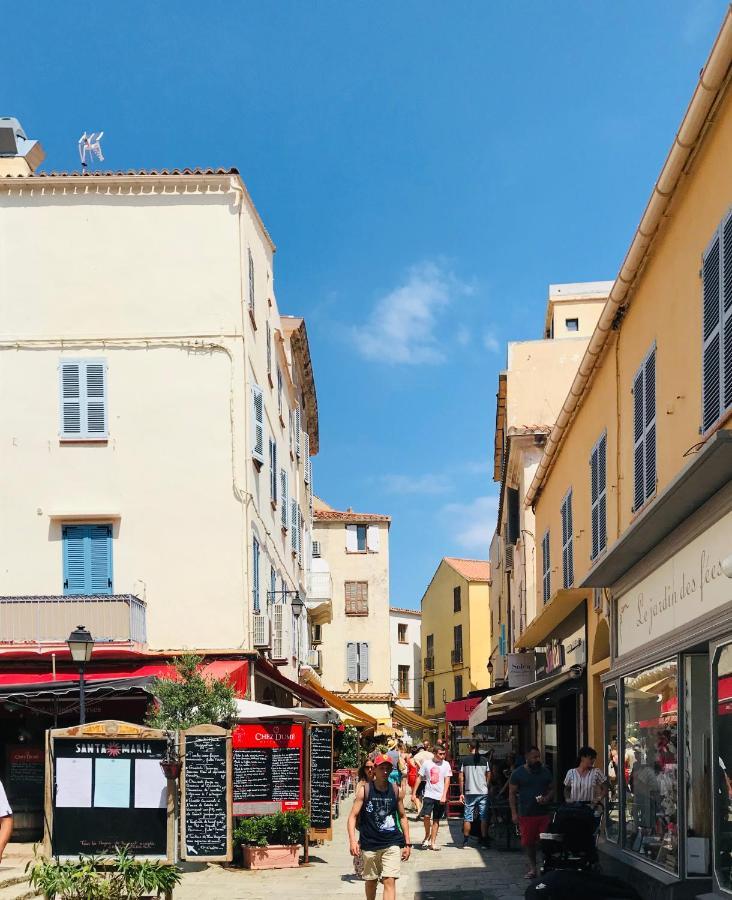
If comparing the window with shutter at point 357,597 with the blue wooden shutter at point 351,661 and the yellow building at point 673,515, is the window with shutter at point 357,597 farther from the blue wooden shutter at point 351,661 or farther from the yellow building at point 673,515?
the yellow building at point 673,515

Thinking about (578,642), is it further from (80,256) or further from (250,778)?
(80,256)

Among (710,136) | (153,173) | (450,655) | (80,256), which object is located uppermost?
(153,173)

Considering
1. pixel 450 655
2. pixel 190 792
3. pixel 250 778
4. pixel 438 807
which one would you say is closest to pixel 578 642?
pixel 438 807

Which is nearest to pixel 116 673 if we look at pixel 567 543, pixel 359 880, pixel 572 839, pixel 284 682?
pixel 284 682

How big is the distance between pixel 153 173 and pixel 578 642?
12.3 m

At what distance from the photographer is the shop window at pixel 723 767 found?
27.4 feet

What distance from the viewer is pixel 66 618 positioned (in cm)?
2156

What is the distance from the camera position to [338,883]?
1443cm

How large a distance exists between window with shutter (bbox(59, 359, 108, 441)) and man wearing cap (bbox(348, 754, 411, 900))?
13.7m

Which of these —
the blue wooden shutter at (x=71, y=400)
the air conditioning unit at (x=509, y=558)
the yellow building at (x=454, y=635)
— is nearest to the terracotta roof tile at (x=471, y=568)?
the yellow building at (x=454, y=635)

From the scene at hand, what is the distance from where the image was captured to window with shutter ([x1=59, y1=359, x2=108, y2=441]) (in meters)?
23.0

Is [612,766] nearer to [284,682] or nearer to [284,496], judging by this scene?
[284,682]

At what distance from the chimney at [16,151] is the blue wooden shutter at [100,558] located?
8.45 meters

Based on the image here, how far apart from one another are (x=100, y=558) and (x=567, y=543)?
8840 mm
